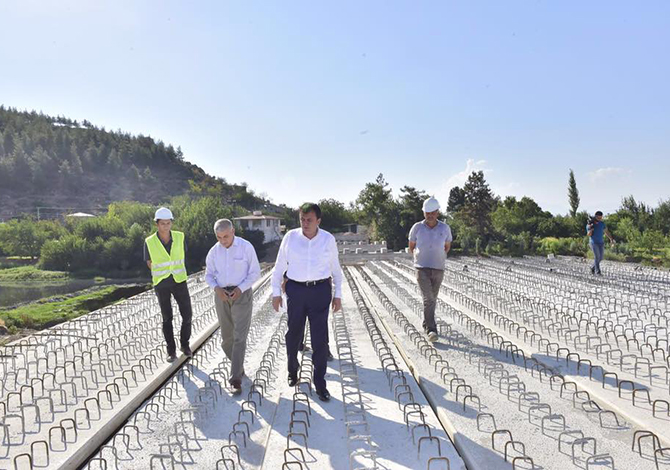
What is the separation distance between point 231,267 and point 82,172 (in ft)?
403

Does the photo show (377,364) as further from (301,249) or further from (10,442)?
(10,442)

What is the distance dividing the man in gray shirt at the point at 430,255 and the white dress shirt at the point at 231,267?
2.36m

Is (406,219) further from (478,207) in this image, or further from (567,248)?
(567,248)

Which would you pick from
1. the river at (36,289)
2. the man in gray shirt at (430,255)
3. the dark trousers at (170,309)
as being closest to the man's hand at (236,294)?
the dark trousers at (170,309)

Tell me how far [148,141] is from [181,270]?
6481 inches

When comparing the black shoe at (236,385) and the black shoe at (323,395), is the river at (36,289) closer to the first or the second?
the black shoe at (236,385)

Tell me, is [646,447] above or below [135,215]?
below

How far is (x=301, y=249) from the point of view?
13.8 ft

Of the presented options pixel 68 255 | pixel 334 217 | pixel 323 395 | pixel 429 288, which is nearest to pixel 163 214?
pixel 323 395

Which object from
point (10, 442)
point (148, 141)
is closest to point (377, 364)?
point (10, 442)

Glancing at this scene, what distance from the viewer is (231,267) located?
469 centimetres

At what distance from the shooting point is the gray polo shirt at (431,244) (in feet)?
20.1

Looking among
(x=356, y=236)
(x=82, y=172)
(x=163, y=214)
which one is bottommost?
(x=356, y=236)

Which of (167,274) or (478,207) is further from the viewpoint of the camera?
(478,207)
